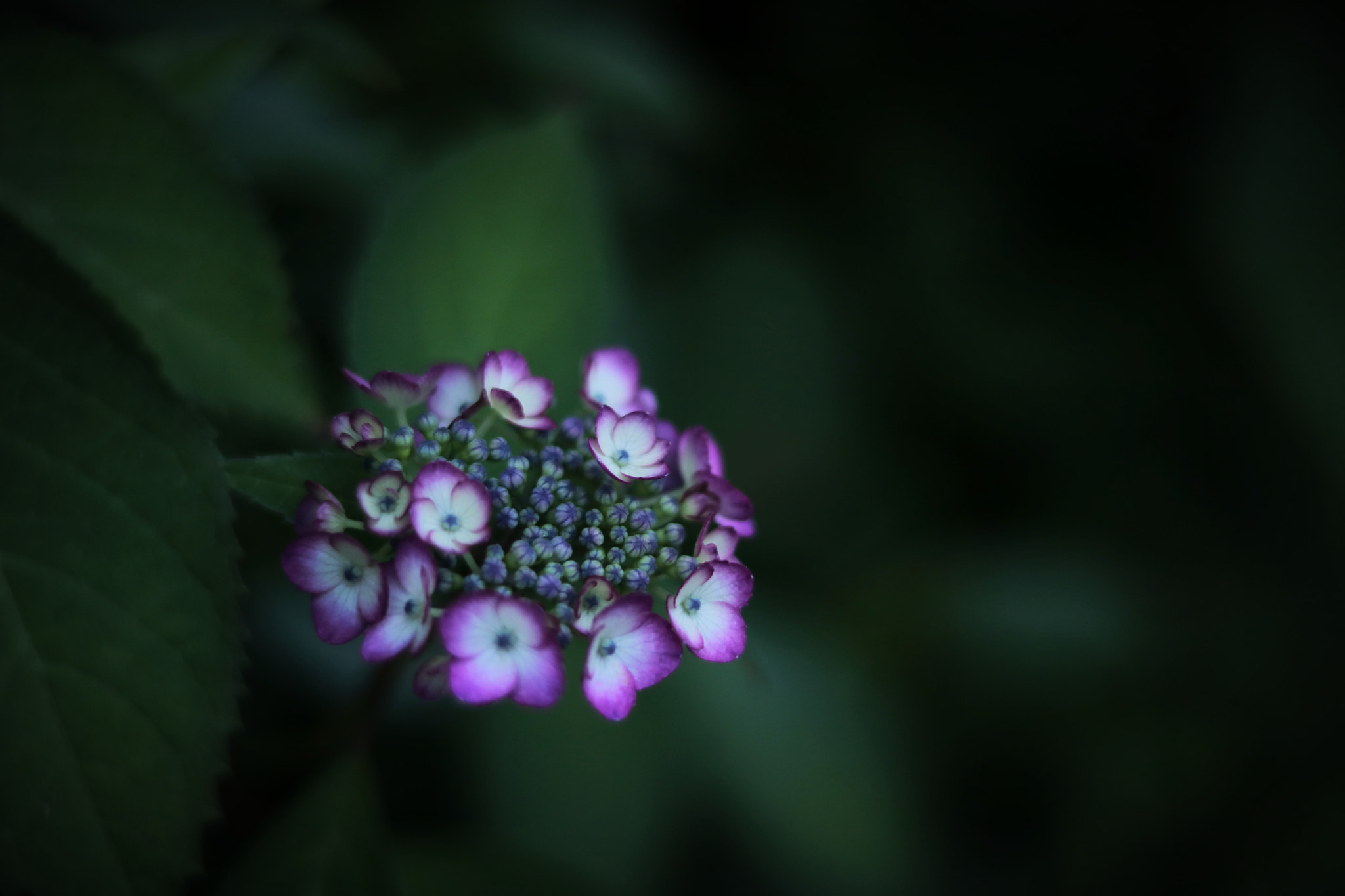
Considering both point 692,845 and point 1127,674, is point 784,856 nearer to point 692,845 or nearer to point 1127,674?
point 692,845

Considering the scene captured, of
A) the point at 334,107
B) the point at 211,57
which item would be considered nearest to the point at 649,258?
the point at 334,107

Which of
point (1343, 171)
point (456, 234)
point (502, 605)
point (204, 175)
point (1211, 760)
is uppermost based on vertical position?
point (1343, 171)

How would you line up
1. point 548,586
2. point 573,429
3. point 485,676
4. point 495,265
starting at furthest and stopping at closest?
point 495,265 → point 573,429 → point 548,586 → point 485,676

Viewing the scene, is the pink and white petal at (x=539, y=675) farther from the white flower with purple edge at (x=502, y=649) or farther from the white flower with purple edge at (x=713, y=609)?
the white flower with purple edge at (x=713, y=609)

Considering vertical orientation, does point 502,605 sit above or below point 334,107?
below

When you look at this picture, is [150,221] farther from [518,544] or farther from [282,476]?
[518,544]

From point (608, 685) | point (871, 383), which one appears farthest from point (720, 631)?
point (871, 383)

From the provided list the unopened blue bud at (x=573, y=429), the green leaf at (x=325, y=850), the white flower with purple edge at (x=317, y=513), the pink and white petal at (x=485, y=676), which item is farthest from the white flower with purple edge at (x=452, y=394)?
the green leaf at (x=325, y=850)
